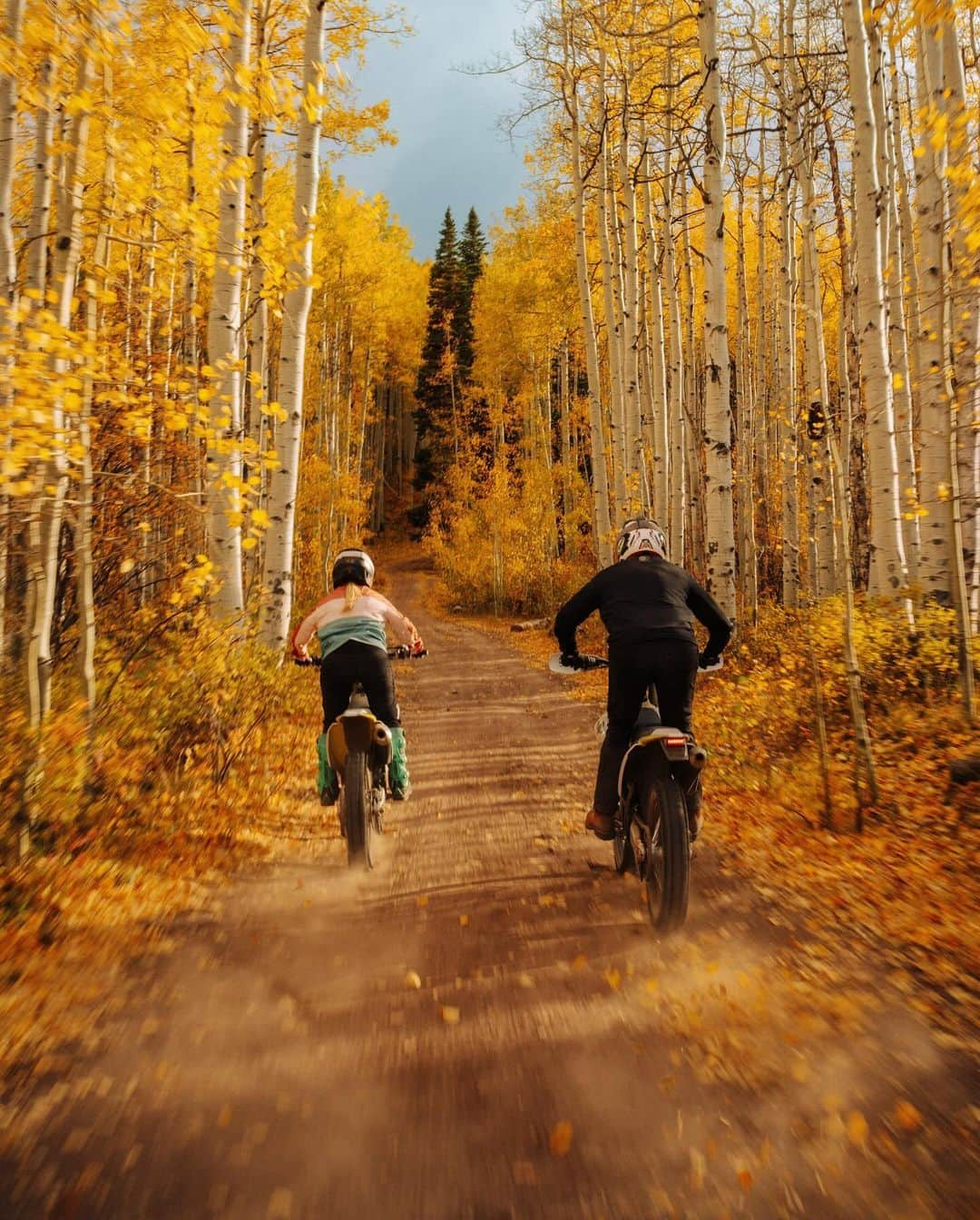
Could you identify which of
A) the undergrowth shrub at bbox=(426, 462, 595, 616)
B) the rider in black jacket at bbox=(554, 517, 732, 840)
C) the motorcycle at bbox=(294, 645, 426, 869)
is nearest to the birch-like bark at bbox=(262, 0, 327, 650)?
the motorcycle at bbox=(294, 645, 426, 869)

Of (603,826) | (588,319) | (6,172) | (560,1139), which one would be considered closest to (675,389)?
(588,319)

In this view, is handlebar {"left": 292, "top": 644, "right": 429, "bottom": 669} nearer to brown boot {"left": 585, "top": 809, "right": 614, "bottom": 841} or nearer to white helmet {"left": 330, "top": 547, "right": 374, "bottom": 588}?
white helmet {"left": 330, "top": 547, "right": 374, "bottom": 588}

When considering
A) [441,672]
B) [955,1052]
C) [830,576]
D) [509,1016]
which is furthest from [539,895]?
[830,576]

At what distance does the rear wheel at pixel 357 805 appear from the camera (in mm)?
4020

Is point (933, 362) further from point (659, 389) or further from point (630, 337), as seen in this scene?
point (630, 337)

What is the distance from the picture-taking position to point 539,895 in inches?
150

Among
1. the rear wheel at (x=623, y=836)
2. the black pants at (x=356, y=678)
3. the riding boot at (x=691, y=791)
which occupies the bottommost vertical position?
the rear wheel at (x=623, y=836)

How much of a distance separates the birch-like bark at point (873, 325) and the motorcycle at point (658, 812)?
5161 millimetres

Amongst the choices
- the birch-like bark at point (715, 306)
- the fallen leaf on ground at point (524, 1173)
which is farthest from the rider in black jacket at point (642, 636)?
the birch-like bark at point (715, 306)

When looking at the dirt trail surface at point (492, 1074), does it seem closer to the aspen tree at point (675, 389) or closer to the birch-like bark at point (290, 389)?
the birch-like bark at point (290, 389)

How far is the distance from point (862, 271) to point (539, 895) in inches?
302

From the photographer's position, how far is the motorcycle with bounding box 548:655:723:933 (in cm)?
316

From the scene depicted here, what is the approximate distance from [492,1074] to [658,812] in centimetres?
141

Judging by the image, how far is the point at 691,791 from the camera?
357cm
